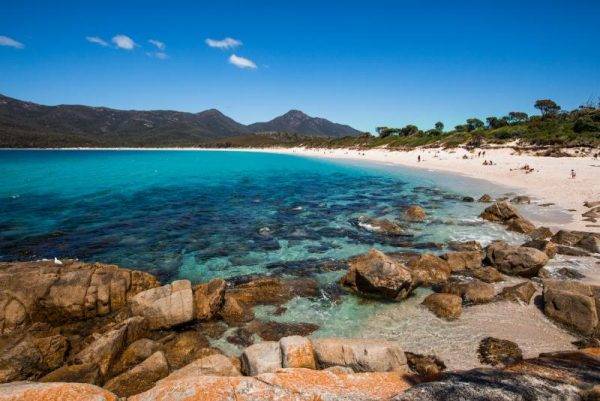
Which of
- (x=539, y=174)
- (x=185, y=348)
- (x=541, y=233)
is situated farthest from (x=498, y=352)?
(x=539, y=174)

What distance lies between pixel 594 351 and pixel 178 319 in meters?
11.2

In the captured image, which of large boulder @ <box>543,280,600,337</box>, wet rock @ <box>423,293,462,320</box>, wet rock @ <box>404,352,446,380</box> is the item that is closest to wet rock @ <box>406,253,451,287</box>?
wet rock @ <box>423,293,462,320</box>

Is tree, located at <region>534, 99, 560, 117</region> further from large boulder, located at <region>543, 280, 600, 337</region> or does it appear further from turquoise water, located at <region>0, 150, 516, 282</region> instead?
large boulder, located at <region>543, 280, 600, 337</region>

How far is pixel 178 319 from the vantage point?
35.2 ft

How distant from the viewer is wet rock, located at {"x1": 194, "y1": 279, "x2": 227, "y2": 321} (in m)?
11.3

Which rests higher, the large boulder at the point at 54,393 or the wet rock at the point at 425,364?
the large boulder at the point at 54,393

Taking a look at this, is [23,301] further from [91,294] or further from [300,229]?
[300,229]

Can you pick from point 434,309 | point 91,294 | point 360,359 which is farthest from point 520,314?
point 91,294

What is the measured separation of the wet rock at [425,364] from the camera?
28.4 feet

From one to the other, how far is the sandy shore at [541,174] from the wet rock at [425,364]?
60.9 ft

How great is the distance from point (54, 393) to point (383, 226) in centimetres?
2022

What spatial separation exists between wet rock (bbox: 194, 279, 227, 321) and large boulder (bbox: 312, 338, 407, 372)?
4.89 m

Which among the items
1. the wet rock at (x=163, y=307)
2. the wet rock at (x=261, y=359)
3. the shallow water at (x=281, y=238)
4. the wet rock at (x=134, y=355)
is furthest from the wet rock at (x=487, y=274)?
the wet rock at (x=134, y=355)

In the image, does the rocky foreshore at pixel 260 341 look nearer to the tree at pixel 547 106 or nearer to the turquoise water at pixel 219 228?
the turquoise water at pixel 219 228
